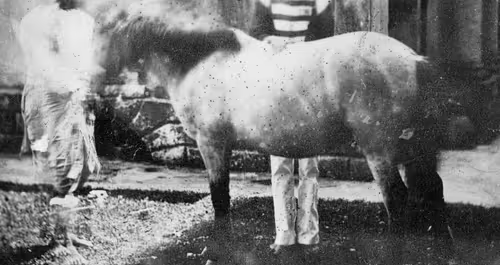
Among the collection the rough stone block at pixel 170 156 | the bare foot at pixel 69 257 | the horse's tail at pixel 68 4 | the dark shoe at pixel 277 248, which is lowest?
the bare foot at pixel 69 257

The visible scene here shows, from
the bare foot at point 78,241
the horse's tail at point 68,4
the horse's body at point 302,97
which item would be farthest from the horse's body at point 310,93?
the bare foot at point 78,241

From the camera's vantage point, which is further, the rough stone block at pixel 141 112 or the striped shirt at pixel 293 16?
the rough stone block at pixel 141 112

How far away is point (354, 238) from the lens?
3.25 meters

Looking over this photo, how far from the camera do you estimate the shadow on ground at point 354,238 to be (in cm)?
321

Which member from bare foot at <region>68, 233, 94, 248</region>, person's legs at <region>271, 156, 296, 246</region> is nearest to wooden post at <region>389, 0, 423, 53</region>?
person's legs at <region>271, 156, 296, 246</region>

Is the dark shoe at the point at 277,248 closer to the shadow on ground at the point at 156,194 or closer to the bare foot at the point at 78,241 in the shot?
the shadow on ground at the point at 156,194

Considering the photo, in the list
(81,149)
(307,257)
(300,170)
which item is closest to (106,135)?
(81,149)

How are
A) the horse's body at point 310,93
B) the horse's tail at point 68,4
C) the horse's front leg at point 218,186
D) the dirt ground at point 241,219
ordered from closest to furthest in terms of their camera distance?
the horse's body at point 310,93 < the dirt ground at point 241,219 < the horse's front leg at point 218,186 < the horse's tail at point 68,4

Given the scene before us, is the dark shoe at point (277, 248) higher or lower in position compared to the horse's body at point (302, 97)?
lower

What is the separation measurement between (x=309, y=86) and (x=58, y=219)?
180 cm

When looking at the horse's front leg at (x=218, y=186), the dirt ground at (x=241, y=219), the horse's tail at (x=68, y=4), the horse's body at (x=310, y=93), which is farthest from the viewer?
the horse's tail at (x=68, y=4)

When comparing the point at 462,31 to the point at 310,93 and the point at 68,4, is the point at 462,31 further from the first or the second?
the point at 68,4

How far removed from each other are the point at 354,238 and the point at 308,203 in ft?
1.12

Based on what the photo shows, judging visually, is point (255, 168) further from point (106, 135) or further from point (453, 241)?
point (453, 241)
